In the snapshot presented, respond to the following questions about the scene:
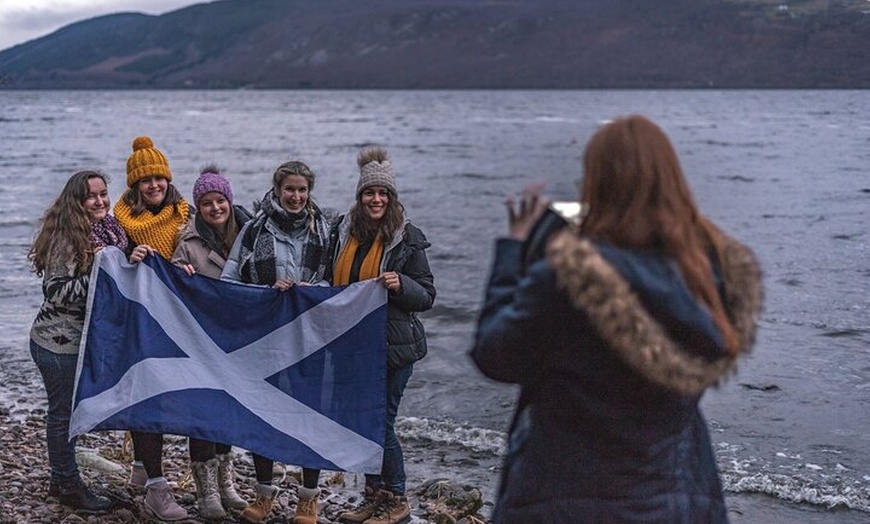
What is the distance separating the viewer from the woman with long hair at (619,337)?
121 inches

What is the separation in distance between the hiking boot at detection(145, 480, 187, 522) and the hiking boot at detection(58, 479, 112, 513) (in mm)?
365

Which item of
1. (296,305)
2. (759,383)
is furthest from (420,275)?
(759,383)

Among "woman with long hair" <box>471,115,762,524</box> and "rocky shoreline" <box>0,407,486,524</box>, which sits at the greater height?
"woman with long hair" <box>471,115,762,524</box>

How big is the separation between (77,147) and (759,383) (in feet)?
212

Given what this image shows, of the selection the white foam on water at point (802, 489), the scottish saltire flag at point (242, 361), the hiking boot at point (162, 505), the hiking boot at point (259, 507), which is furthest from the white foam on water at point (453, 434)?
the hiking boot at point (162, 505)

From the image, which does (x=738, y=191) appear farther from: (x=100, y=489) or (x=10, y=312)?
(x=100, y=489)

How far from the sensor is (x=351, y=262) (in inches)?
265

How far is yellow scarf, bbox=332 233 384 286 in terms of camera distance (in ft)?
21.9

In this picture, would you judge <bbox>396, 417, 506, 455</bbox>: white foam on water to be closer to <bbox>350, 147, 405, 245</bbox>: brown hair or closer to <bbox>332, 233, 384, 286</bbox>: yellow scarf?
<bbox>332, 233, 384, 286</bbox>: yellow scarf

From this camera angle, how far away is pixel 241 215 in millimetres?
7133

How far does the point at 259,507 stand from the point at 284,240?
6.19 feet

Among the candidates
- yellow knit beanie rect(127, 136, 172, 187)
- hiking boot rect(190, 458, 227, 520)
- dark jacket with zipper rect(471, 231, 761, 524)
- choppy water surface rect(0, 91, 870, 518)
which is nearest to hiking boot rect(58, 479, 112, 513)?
hiking boot rect(190, 458, 227, 520)

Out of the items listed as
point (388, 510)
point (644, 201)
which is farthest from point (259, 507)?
point (644, 201)

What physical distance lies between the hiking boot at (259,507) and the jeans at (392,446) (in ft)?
2.60
